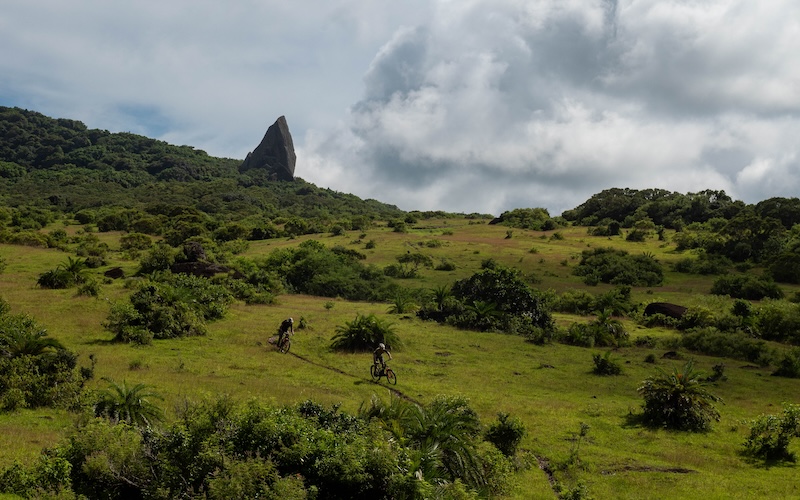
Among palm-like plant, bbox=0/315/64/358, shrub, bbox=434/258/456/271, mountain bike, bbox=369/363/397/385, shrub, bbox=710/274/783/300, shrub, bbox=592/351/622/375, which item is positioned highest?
shrub, bbox=710/274/783/300

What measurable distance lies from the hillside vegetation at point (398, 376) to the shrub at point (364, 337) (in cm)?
14

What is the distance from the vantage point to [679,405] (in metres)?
18.5

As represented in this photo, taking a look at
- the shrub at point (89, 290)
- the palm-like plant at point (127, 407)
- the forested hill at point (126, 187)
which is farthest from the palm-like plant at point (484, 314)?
the forested hill at point (126, 187)

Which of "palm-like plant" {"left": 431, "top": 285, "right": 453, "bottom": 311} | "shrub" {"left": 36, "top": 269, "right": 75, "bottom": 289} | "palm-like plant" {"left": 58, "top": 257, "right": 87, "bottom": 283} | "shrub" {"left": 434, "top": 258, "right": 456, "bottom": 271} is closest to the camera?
"shrub" {"left": 36, "top": 269, "right": 75, "bottom": 289}

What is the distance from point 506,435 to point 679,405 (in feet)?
23.8

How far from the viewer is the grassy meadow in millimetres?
13852

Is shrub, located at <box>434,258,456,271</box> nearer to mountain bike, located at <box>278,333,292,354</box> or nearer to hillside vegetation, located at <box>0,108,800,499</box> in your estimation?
hillside vegetation, located at <box>0,108,800,499</box>

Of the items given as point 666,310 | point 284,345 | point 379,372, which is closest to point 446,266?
point 666,310

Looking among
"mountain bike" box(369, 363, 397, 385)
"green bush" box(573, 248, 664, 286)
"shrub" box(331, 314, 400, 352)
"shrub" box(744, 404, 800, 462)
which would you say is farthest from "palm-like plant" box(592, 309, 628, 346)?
"green bush" box(573, 248, 664, 286)

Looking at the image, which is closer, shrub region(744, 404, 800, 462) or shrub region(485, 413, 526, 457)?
shrub region(485, 413, 526, 457)

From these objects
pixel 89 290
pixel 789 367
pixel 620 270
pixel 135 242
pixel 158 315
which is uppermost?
pixel 620 270

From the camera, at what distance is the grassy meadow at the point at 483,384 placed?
13.9 meters

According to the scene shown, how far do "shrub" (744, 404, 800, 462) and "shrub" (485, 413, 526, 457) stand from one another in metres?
7.10

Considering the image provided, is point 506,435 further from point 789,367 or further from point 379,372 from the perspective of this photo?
point 789,367
